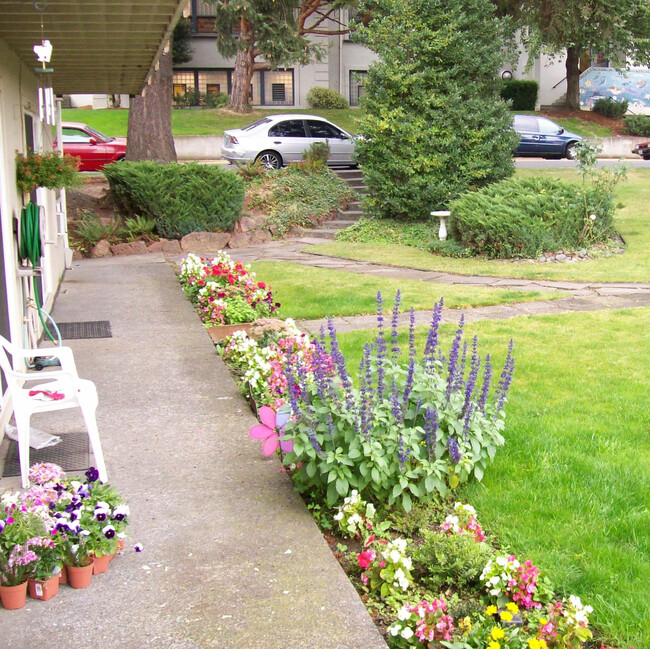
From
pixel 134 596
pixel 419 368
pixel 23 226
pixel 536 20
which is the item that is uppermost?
pixel 536 20

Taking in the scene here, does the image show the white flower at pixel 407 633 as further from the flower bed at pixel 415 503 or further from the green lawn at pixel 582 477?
the green lawn at pixel 582 477

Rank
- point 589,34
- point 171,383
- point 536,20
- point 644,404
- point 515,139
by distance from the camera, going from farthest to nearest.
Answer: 1. point 589,34
2. point 536,20
3. point 515,139
4. point 171,383
5. point 644,404

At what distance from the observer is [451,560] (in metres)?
3.45

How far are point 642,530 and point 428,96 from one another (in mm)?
12147

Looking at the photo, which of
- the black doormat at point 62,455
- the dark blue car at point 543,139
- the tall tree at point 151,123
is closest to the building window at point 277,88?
the dark blue car at point 543,139

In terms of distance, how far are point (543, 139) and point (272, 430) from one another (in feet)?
82.2

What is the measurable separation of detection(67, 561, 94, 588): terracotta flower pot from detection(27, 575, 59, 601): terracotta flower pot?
0.08m

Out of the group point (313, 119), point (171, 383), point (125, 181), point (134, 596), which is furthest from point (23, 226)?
point (313, 119)

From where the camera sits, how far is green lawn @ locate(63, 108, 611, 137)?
30078mm

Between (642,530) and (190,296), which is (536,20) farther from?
(642,530)

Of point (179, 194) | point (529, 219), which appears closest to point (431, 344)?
point (529, 219)

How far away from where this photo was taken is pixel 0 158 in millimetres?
5742

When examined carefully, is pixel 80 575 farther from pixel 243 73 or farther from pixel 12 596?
pixel 243 73

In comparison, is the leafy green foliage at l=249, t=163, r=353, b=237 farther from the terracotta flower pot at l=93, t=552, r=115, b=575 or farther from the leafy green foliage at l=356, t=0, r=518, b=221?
the terracotta flower pot at l=93, t=552, r=115, b=575
